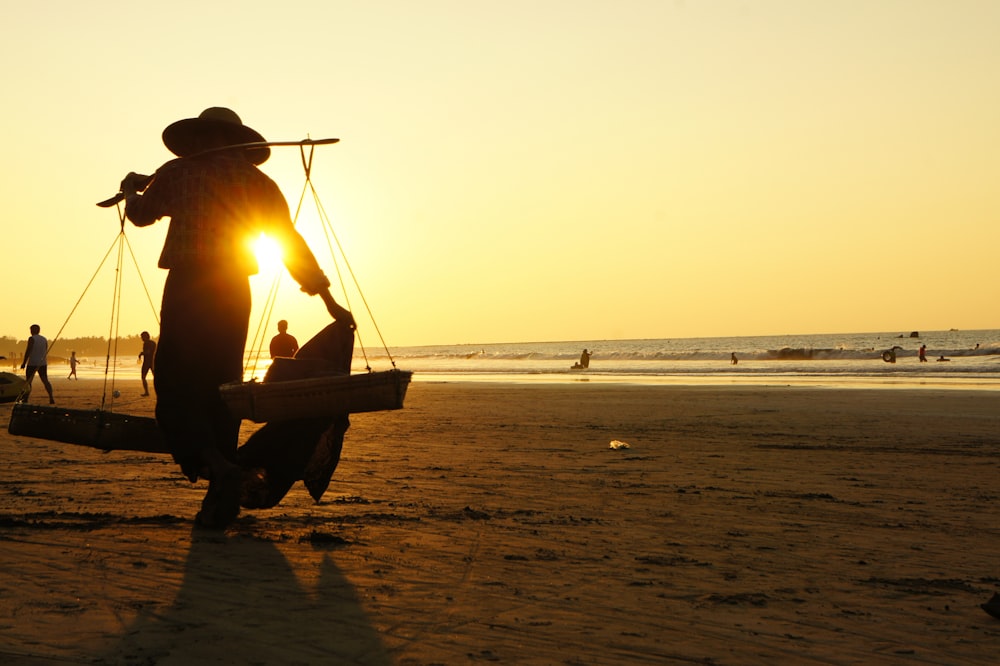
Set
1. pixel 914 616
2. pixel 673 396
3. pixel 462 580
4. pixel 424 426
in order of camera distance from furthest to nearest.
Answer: pixel 673 396 < pixel 424 426 < pixel 462 580 < pixel 914 616

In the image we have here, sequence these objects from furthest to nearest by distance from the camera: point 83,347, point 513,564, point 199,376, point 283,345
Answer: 1. point 83,347
2. point 283,345
3. point 199,376
4. point 513,564

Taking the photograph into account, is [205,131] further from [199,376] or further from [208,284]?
[199,376]

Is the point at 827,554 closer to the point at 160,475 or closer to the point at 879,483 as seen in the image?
the point at 879,483

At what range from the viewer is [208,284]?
5.74 meters

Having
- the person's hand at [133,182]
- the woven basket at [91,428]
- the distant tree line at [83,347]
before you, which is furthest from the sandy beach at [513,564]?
the distant tree line at [83,347]

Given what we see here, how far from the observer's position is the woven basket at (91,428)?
616cm

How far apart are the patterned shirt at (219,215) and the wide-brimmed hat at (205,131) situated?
149mm

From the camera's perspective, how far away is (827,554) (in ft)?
18.2

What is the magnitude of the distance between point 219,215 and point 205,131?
0.66 metres

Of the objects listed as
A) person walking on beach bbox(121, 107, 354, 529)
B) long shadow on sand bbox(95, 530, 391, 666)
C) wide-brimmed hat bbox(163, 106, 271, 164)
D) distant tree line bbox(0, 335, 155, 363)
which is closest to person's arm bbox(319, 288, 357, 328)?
person walking on beach bbox(121, 107, 354, 529)

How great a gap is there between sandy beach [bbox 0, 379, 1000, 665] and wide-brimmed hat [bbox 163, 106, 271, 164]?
2.38 meters

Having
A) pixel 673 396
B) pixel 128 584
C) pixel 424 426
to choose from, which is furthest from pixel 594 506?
pixel 673 396

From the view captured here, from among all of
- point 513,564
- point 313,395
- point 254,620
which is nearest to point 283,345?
point 313,395

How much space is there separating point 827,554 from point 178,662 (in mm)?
3668
